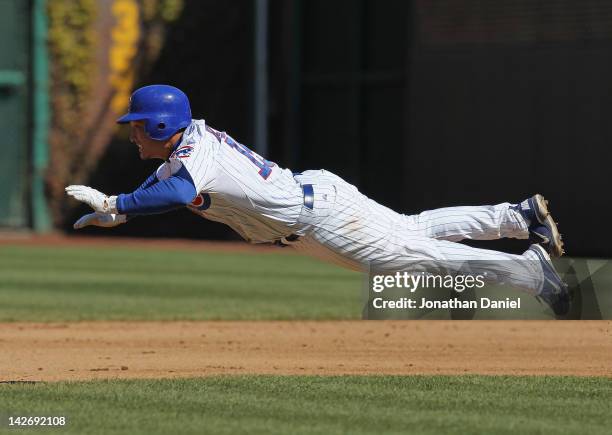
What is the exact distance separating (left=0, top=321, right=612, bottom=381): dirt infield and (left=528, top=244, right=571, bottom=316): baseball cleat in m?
0.65

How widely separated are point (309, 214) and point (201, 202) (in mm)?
684

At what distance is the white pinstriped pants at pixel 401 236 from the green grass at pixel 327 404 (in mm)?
699

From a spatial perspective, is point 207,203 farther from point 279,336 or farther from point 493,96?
point 493,96

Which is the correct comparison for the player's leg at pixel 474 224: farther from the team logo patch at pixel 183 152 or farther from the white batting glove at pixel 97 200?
the white batting glove at pixel 97 200

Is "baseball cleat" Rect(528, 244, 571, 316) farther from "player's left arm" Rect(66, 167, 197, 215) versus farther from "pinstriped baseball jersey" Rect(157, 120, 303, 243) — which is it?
"player's left arm" Rect(66, 167, 197, 215)

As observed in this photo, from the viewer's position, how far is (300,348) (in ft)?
31.0

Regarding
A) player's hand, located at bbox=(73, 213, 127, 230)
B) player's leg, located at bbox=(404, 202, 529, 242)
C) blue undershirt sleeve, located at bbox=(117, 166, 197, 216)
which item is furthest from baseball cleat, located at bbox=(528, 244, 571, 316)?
player's hand, located at bbox=(73, 213, 127, 230)

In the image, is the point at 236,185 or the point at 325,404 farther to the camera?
the point at 236,185

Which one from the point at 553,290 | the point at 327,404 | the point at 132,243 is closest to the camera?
the point at 327,404

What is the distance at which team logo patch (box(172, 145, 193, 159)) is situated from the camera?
22.7 ft

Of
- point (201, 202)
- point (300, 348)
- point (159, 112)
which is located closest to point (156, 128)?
point (159, 112)

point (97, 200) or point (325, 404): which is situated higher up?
point (97, 200)

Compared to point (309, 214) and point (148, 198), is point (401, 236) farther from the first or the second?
point (148, 198)

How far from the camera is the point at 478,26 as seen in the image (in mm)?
21016
